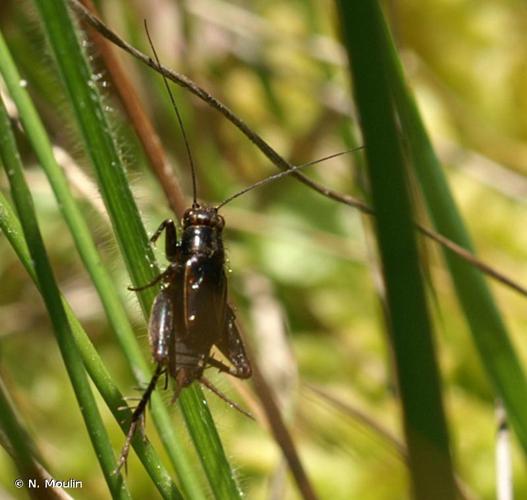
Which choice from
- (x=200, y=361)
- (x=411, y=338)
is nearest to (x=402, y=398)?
(x=411, y=338)

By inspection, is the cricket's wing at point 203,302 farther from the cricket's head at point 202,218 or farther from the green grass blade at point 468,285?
the green grass blade at point 468,285

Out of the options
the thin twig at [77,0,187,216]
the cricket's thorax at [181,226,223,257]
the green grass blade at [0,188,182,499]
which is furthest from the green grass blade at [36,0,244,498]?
the thin twig at [77,0,187,216]

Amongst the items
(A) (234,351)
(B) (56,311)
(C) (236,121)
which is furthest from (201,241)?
(B) (56,311)

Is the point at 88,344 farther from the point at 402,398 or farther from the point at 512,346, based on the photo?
the point at 512,346

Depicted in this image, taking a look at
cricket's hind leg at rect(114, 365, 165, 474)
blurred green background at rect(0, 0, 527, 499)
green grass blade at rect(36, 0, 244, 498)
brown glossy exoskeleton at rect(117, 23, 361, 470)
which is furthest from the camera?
blurred green background at rect(0, 0, 527, 499)

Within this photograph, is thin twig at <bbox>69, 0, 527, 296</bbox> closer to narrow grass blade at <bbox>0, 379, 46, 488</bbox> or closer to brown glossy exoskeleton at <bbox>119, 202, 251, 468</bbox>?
brown glossy exoskeleton at <bbox>119, 202, 251, 468</bbox>

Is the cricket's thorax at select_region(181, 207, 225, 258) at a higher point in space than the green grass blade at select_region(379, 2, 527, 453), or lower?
higher
